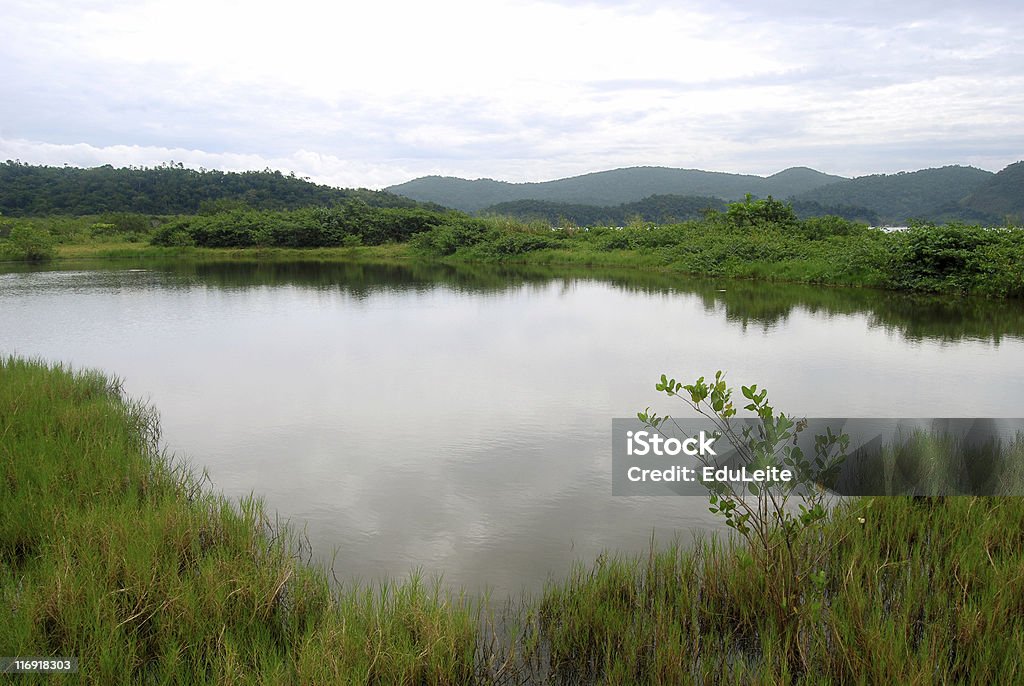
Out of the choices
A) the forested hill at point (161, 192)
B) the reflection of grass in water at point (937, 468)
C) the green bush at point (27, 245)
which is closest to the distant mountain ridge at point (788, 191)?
the forested hill at point (161, 192)

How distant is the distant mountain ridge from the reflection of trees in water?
327 inches

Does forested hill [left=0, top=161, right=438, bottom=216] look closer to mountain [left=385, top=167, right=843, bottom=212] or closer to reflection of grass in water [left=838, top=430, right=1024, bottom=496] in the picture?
mountain [left=385, top=167, right=843, bottom=212]

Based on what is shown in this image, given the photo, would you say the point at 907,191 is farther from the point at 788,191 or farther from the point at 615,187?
the point at 615,187

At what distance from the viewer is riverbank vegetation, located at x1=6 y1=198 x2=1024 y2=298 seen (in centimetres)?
1339

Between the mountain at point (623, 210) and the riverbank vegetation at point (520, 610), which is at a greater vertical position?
the mountain at point (623, 210)

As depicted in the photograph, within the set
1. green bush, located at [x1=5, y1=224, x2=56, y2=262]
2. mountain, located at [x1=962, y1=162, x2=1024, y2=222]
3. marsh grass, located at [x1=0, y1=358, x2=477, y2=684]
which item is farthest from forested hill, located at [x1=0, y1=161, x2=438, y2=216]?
marsh grass, located at [x1=0, y1=358, x2=477, y2=684]

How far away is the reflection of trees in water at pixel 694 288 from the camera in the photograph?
33.8 feet

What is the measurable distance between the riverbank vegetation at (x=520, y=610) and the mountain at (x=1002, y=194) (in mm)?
35618

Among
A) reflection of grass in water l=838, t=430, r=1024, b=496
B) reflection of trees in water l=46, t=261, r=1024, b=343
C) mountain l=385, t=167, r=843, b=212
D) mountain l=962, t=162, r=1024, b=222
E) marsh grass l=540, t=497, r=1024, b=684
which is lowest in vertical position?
marsh grass l=540, t=497, r=1024, b=684

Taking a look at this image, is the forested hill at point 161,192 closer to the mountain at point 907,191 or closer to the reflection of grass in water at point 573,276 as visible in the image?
the reflection of grass in water at point 573,276

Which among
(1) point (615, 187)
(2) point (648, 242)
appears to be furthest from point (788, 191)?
(2) point (648, 242)

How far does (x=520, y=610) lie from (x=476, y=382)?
4349mm

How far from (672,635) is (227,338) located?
8.66 m

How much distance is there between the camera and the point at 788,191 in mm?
86312
